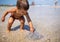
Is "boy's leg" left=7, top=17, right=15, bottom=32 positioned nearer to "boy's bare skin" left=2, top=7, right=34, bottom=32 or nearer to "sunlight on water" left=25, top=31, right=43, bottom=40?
"boy's bare skin" left=2, top=7, right=34, bottom=32

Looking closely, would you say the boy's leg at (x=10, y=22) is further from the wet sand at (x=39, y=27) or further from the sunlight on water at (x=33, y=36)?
the sunlight on water at (x=33, y=36)

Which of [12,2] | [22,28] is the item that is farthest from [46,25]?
[12,2]

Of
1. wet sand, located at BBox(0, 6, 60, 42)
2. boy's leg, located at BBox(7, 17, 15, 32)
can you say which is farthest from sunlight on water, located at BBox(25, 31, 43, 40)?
boy's leg, located at BBox(7, 17, 15, 32)

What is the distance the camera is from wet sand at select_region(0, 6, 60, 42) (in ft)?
3.45

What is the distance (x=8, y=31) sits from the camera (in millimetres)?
1060

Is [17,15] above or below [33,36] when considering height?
above

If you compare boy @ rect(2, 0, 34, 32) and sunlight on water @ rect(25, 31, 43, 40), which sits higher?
boy @ rect(2, 0, 34, 32)

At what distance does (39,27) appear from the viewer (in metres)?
1.08

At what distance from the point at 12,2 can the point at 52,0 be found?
0.26 m

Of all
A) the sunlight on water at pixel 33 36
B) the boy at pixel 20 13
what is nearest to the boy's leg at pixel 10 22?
the boy at pixel 20 13

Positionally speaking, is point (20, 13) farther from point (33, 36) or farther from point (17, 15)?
point (33, 36)

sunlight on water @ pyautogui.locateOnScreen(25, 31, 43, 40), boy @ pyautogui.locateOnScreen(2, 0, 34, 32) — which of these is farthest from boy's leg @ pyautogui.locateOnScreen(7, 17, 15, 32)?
sunlight on water @ pyautogui.locateOnScreen(25, 31, 43, 40)

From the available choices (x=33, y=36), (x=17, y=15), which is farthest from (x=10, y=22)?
(x=33, y=36)

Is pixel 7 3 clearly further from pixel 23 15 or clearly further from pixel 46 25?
pixel 46 25
